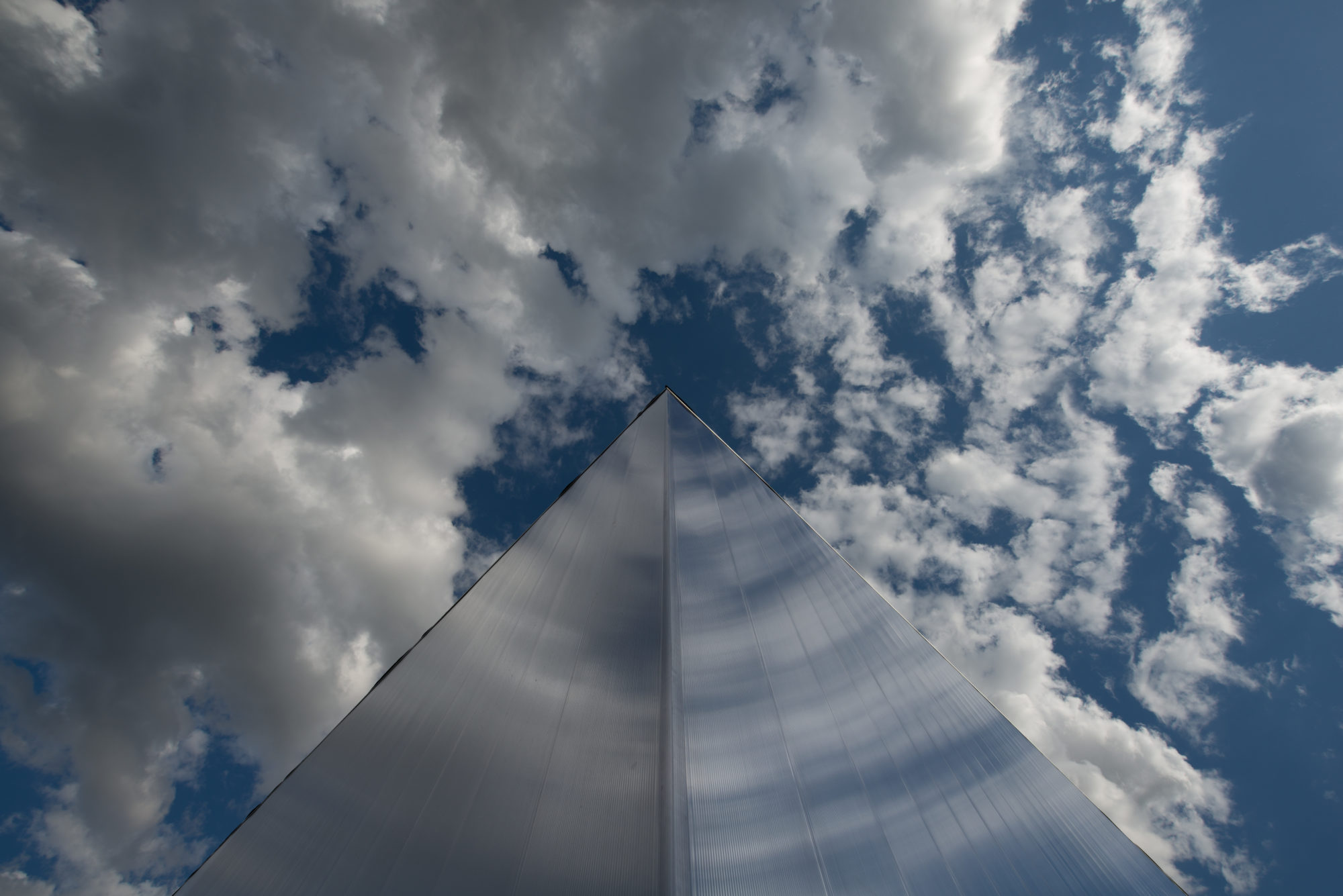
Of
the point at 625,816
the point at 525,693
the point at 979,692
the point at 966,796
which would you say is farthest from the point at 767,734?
the point at 979,692

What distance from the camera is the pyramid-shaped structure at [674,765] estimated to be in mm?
4367

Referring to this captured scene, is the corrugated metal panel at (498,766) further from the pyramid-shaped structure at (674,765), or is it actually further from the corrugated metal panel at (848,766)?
the corrugated metal panel at (848,766)

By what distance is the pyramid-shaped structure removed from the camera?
172 inches

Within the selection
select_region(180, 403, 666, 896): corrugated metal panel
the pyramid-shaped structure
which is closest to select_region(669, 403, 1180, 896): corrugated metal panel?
the pyramid-shaped structure

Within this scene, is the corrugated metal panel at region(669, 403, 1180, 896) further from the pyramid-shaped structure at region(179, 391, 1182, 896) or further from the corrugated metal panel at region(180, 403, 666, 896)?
the corrugated metal panel at region(180, 403, 666, 896)

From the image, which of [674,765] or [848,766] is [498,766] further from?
[848,766]

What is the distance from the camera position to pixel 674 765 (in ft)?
14.9

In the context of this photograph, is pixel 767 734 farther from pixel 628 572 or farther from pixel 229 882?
pixel 229 882

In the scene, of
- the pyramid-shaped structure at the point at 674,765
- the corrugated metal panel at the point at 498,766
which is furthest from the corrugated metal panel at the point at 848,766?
the corrugated metal panel at the point at 498,766

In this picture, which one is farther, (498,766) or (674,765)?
(498,766)

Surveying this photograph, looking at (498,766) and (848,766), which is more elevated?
(498,766)

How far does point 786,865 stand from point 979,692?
13.3ft

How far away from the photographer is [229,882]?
4695 millimetres

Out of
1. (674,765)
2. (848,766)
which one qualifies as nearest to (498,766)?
(674,765)
